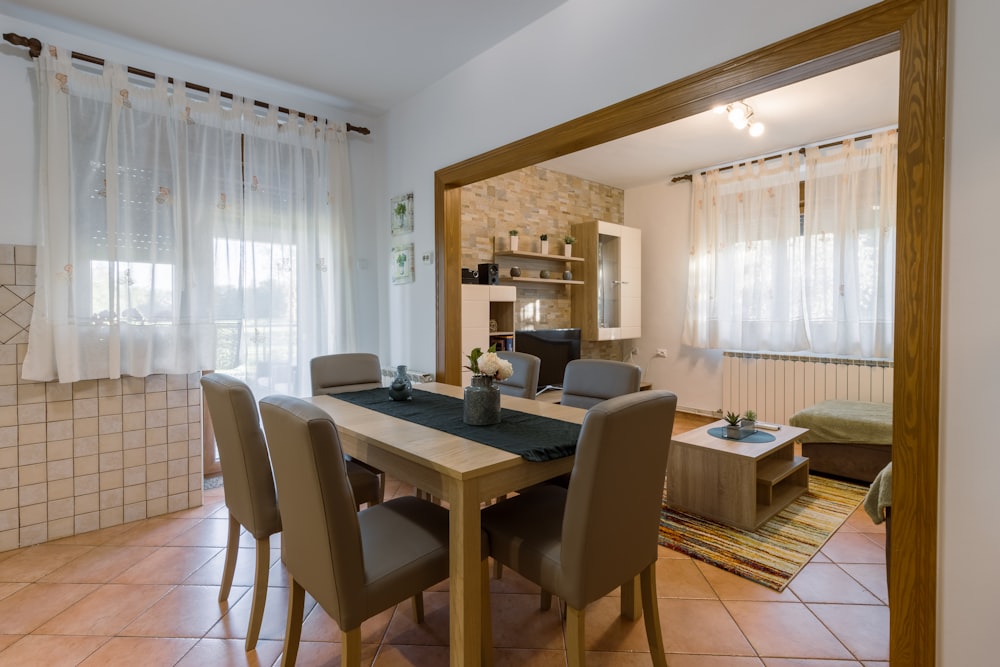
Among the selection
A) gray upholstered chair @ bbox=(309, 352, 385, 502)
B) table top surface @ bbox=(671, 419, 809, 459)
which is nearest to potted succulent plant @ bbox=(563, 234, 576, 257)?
table top surface @ bbox=(671, 419, 809, 459)

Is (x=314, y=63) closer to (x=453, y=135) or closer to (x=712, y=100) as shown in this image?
(x=453, y=135)

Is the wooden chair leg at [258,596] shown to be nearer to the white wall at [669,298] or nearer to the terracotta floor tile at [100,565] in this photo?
the terracotta floor tile at [100,565]

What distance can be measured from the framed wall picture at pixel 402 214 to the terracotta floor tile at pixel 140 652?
2819 mm

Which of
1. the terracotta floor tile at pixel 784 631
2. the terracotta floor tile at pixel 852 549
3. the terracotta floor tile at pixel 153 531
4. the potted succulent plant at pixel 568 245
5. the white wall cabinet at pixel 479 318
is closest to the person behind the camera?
the terracotta floor tile at pixel 784 631

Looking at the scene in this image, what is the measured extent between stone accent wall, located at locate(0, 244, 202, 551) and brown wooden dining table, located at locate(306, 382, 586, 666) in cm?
183

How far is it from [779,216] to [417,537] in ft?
15.0

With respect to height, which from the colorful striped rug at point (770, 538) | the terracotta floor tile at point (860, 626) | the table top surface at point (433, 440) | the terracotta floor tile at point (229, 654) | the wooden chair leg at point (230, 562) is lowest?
the terracotta floor tile at point (229, 654)

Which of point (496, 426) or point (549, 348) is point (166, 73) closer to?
point (496, 426)

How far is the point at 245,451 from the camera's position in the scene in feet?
5.49

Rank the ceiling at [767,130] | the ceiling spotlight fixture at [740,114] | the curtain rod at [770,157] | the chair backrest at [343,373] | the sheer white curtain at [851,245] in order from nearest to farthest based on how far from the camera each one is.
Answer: the chair backrest at [343,373], the ceiling at [767,130], the ceiling spotlight fixture at [740,114], the sheer white curtain at [851,245], the curtain rod at [770,157]

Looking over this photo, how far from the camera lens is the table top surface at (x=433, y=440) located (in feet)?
4.66

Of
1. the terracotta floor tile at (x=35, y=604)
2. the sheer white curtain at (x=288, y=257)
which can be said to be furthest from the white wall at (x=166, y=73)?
the terracotta floor tile at (x=35, y=604)

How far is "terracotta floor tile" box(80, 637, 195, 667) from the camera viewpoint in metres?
1.68

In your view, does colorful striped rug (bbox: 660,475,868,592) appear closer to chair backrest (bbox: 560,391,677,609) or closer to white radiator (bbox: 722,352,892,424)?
chair backrest (bbox: 560,391,677,609)
